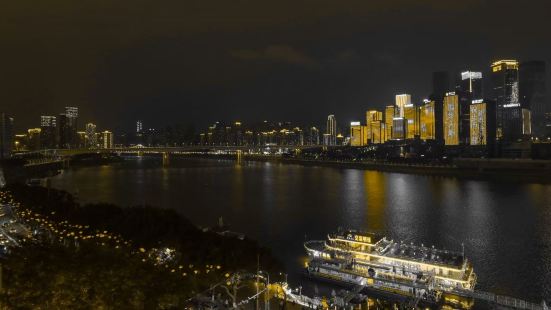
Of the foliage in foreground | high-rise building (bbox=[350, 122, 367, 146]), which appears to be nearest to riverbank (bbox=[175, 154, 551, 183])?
the foliage in foreground

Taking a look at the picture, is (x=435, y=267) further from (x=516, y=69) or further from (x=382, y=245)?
(x=516, y=69)

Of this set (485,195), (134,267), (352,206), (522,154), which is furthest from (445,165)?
(134,267)

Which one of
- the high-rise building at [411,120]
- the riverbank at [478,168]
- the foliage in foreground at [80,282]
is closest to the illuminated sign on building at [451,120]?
the high-rise building at [411,120]

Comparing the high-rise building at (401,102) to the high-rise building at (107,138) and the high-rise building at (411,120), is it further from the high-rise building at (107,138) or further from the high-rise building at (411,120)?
the high-rise building at (107,138)

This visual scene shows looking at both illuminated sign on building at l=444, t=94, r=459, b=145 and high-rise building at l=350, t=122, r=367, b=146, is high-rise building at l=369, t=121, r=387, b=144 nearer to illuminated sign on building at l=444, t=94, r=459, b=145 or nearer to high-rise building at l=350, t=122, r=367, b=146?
high-rise building at l=350, t=122, r=367, b=146

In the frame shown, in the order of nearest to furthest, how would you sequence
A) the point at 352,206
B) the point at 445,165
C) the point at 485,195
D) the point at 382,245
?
the point at 382,245
the point at 352,206
the point at 485,195
the point at 445,165
